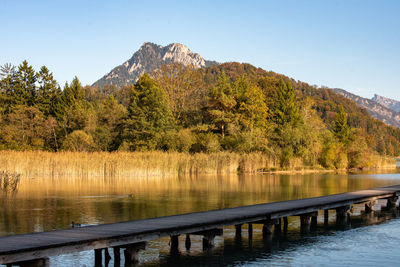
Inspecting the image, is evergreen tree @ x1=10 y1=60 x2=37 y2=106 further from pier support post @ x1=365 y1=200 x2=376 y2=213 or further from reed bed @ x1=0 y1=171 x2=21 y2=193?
pier support post @ x1=365 y1=200 x2=376 y2=213

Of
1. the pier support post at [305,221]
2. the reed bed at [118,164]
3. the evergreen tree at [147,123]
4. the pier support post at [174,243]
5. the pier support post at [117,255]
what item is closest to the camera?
the pier support post at [117,255]

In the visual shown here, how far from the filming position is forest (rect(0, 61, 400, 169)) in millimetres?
45125

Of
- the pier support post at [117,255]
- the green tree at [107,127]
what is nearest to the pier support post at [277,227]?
the pier support post at [117,255]

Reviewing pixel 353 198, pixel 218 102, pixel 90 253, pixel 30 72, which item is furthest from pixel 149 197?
pixel 30 72

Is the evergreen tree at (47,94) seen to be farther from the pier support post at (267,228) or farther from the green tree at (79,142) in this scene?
the pier support post at (267,228)

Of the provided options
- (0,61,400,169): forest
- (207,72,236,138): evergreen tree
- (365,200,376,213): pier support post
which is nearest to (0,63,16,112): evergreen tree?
(0,61,400,169): forest

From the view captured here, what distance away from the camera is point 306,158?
44.8 metres

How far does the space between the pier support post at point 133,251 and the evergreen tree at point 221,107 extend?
37.9 m

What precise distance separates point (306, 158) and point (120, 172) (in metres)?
19.8

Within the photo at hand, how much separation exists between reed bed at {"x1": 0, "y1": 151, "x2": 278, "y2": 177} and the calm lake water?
4.17 ft

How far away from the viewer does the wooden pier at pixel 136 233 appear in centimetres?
841

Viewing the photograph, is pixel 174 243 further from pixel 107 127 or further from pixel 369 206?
pixel 107 127

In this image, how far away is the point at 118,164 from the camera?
3169cm

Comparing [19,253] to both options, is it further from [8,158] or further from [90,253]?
[8,158]
